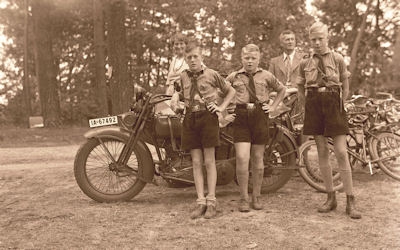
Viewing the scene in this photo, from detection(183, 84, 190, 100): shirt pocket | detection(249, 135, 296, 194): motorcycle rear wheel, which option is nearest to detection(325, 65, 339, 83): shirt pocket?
detection(249, 135, 296, 194): motorcycle rear wheel

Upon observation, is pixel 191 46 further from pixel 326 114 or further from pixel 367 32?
pixel 367 32

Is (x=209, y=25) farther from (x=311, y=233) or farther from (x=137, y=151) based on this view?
(x=311, y=233)

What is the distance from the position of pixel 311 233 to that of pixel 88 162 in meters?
2.65

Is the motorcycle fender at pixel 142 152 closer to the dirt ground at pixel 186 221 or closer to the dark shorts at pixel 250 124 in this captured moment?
the dirt ground at pixel 186 221

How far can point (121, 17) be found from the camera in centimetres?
1463

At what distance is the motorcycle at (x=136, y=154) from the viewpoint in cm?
554

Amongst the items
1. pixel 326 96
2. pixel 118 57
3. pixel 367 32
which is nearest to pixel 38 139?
pixel 118 57

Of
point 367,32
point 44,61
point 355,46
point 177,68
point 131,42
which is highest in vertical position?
point 367,32

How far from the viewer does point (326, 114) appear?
490 cm

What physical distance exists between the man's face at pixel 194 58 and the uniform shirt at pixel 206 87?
10cm

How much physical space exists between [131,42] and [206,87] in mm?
23205

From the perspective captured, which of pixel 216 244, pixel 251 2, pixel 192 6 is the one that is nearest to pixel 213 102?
pixel 216 244

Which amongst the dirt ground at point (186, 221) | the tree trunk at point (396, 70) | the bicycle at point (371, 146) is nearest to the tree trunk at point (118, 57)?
the dirt ground at point (186, 221)

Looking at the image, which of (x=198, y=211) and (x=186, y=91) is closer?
(x=198, y=211)
